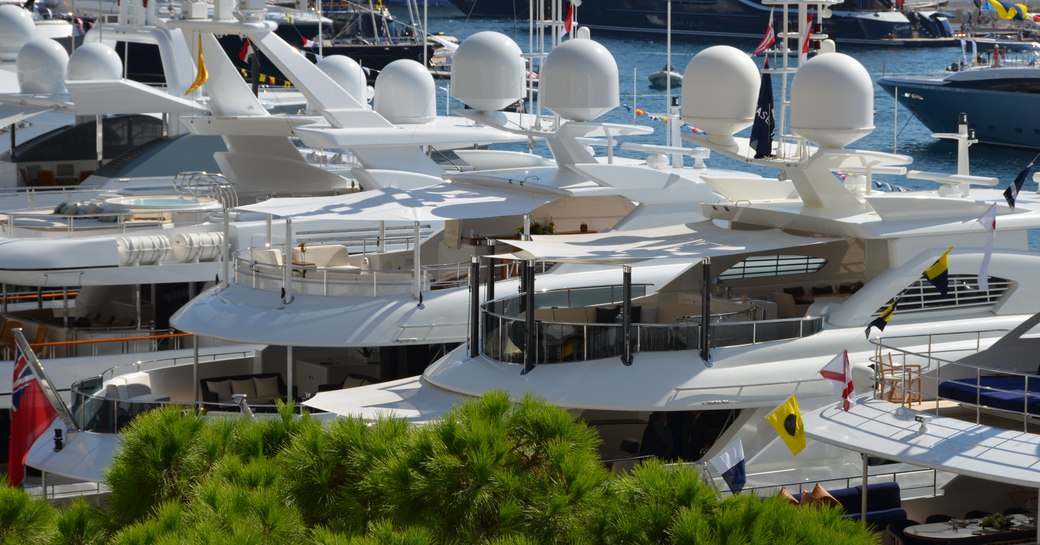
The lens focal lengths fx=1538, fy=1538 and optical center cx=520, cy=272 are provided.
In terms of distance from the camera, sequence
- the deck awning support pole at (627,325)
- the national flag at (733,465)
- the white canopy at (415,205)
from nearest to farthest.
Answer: the national flag at (733,465), the deck awning support pole at (627,325), the white canopy at (415,205)

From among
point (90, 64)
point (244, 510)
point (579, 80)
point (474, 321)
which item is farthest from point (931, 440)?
point (90, 64)

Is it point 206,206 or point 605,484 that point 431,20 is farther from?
A: point 605,484

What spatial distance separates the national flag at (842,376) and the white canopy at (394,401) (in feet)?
15.1

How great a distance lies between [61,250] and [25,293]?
13.2ft

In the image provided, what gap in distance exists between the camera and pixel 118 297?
27922 millimetres

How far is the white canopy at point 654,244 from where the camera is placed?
1878 cm

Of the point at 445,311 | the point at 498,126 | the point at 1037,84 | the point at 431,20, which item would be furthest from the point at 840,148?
the point at 431,20

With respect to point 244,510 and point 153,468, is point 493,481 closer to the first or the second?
point 244,510

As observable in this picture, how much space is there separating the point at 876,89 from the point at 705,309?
64373 millimetres

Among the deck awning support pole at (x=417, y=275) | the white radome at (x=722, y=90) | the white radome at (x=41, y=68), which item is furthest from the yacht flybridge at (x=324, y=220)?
the white radome at (x=41, y=68)

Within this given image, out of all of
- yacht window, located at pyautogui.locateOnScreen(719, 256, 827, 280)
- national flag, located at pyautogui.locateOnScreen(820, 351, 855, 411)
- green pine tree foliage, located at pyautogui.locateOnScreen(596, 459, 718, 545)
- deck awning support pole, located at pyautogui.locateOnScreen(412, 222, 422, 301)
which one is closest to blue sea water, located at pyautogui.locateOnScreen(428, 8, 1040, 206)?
deck awning support pole, located at pyautogui.locateOnScreen(412, 222, 422, 301)

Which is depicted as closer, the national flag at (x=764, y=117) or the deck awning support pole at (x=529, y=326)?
the deck awning support pole at (x=529, y=326)

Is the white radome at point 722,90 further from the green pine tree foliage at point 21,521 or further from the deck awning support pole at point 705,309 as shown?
the green pine tree foliage at point 21,521

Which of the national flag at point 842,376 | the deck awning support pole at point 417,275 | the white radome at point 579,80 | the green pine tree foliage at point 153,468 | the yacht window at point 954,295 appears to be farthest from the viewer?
the white radome at point 579,80
